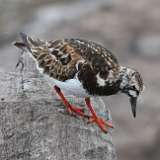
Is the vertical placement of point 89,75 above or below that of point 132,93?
above

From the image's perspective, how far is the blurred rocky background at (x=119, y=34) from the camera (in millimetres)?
9672

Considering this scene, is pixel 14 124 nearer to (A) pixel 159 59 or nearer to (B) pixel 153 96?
(B) pixel 153 96

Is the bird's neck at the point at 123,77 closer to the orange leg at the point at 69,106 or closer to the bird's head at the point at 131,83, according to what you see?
the bird's head at the point at 131,83

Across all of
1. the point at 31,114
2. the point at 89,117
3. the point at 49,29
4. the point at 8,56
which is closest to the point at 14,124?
the point at 31,114

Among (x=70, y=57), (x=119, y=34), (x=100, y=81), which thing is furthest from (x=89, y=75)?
(x=119, y=34)

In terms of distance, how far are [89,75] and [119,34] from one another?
7.81m

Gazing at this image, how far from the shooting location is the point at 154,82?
37.1 ft

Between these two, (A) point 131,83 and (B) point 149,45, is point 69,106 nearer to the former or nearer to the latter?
(A) point 131,83

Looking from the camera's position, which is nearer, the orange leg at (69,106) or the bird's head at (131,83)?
the bird's head at (131,83)

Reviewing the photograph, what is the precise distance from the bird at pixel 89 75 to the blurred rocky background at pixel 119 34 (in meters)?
3.31

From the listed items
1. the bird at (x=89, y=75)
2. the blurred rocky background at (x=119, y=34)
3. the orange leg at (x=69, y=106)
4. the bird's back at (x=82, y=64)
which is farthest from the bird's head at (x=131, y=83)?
the blurred rocky background at (x=119, y=34)

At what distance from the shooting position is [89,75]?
19.4 feet

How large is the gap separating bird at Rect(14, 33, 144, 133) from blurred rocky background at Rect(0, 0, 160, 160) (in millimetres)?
3308

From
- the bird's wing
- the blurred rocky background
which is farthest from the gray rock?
the bird's wing
